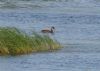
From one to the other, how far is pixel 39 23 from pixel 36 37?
17.1m

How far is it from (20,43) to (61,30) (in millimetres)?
13957

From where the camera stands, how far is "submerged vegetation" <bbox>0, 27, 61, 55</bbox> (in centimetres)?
2811

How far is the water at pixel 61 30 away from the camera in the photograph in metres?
25.9

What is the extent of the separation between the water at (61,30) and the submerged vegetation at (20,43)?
19.1 inches

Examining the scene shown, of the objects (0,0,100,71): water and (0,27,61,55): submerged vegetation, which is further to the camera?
(0,27,61,55): submerged vegetation

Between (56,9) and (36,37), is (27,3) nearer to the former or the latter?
(56,9)

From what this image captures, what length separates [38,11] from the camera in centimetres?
5700

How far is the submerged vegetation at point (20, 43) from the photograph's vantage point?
2811cm

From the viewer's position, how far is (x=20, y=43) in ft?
93.5

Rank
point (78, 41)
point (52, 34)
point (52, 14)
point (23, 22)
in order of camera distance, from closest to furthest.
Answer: point (78, 41)
point (52, 34)
point (23, 22)
point (52, 14)

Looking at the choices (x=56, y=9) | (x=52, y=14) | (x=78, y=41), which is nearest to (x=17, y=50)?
(x=78, y=41)

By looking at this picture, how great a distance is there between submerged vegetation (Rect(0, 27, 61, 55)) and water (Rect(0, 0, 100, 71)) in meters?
0.48

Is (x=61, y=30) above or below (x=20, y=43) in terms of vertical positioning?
below

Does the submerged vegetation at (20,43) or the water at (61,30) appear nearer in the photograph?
the water at (61,30)
